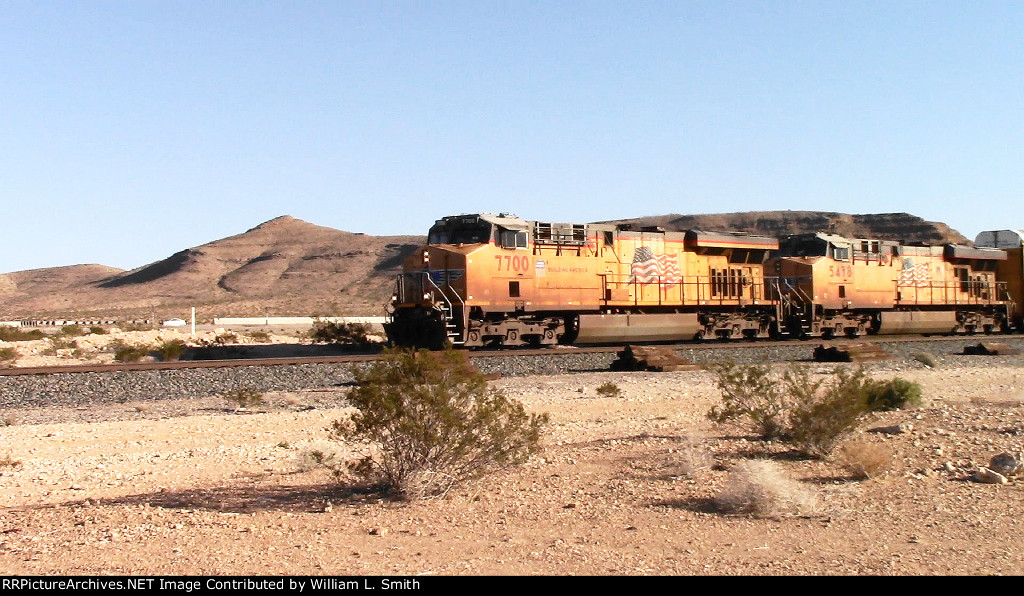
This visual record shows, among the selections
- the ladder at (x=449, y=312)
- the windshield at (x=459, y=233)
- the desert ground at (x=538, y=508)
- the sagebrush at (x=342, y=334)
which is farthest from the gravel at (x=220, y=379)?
the sagebrush at (x=342, y=334)

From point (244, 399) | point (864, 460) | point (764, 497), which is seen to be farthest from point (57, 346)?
point (764, 497)

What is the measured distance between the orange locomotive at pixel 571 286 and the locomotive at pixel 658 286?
3 centimetres

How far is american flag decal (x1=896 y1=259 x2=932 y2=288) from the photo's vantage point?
32.9 m

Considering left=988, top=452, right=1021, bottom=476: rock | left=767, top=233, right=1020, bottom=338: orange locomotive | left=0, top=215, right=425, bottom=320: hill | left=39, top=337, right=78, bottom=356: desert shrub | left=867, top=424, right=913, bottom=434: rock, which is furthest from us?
left=0, top=215, right=425, bottom=320: hill

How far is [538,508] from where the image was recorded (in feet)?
23.5

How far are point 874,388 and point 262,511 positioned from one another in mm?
8463

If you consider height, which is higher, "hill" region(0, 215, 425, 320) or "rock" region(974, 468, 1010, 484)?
"hill" region(0, 215, 425, 320)

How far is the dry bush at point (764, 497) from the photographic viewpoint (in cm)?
676

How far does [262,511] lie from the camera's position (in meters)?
7.18

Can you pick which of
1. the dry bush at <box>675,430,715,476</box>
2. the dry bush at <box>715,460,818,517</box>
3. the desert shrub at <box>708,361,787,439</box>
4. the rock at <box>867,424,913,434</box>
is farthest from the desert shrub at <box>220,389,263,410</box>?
the dry bush at <box>715,460,818,517</box>

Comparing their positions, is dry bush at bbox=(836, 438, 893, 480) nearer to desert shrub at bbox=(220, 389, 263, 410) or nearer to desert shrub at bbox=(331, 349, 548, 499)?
desert shrub at bbox=(331, 349, 548, 499)

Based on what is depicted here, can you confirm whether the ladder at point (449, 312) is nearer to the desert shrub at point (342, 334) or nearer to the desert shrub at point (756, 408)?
the desert shrub at point (342, 334)

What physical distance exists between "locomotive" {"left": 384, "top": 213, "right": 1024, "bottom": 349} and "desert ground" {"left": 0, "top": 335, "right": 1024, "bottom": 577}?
31.6ft

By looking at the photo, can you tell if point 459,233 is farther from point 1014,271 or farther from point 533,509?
point 1014,271
